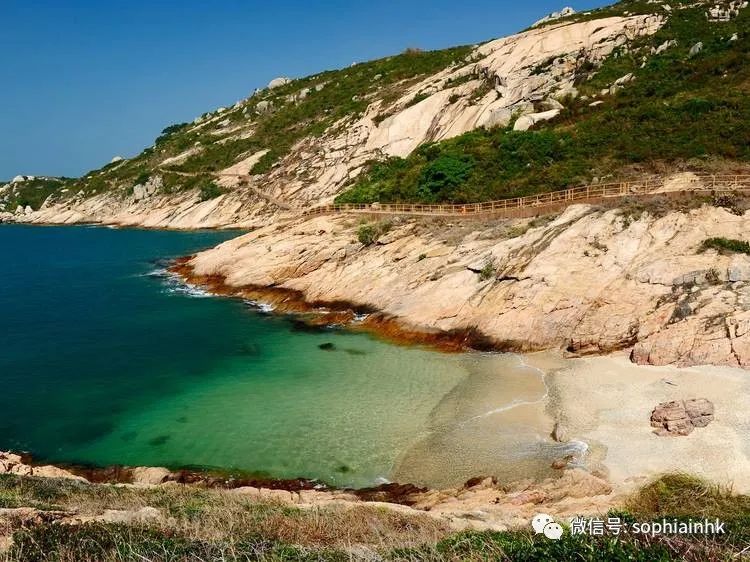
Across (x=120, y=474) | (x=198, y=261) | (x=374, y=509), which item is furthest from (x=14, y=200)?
(x=374, y=509)

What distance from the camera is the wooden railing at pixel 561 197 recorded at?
3528 centimetres

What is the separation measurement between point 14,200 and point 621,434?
188551 millimetres

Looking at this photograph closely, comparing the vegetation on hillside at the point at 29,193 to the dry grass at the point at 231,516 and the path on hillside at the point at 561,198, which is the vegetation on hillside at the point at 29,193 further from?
the dry grass at the point at 231,516

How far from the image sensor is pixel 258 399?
26094 mm

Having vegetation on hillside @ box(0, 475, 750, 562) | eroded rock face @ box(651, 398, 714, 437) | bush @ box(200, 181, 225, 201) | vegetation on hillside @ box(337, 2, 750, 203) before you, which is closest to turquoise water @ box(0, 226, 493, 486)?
vegetation on hillside @ box(0, 475, 750, 562)

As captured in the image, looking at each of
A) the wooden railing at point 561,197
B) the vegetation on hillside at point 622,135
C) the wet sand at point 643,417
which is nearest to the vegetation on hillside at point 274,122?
the vegetation on hillside at point 622,135

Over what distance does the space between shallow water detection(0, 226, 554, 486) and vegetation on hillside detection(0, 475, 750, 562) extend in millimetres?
5737

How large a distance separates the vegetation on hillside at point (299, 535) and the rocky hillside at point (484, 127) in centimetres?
3751

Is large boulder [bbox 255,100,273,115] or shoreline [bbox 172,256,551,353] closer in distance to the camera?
shoreline [bbox 172,256,551,353]

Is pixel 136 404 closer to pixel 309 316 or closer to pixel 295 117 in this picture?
pixel 309 316

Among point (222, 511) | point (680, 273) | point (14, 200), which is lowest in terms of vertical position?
point (222, 511)

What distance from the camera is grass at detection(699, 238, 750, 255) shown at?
96.3 ft

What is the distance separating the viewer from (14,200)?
164m

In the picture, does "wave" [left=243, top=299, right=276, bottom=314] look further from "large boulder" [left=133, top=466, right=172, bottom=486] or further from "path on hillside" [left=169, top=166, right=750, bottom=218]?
"large boulder" [left=133, top=466, right=172, bottom=486]
